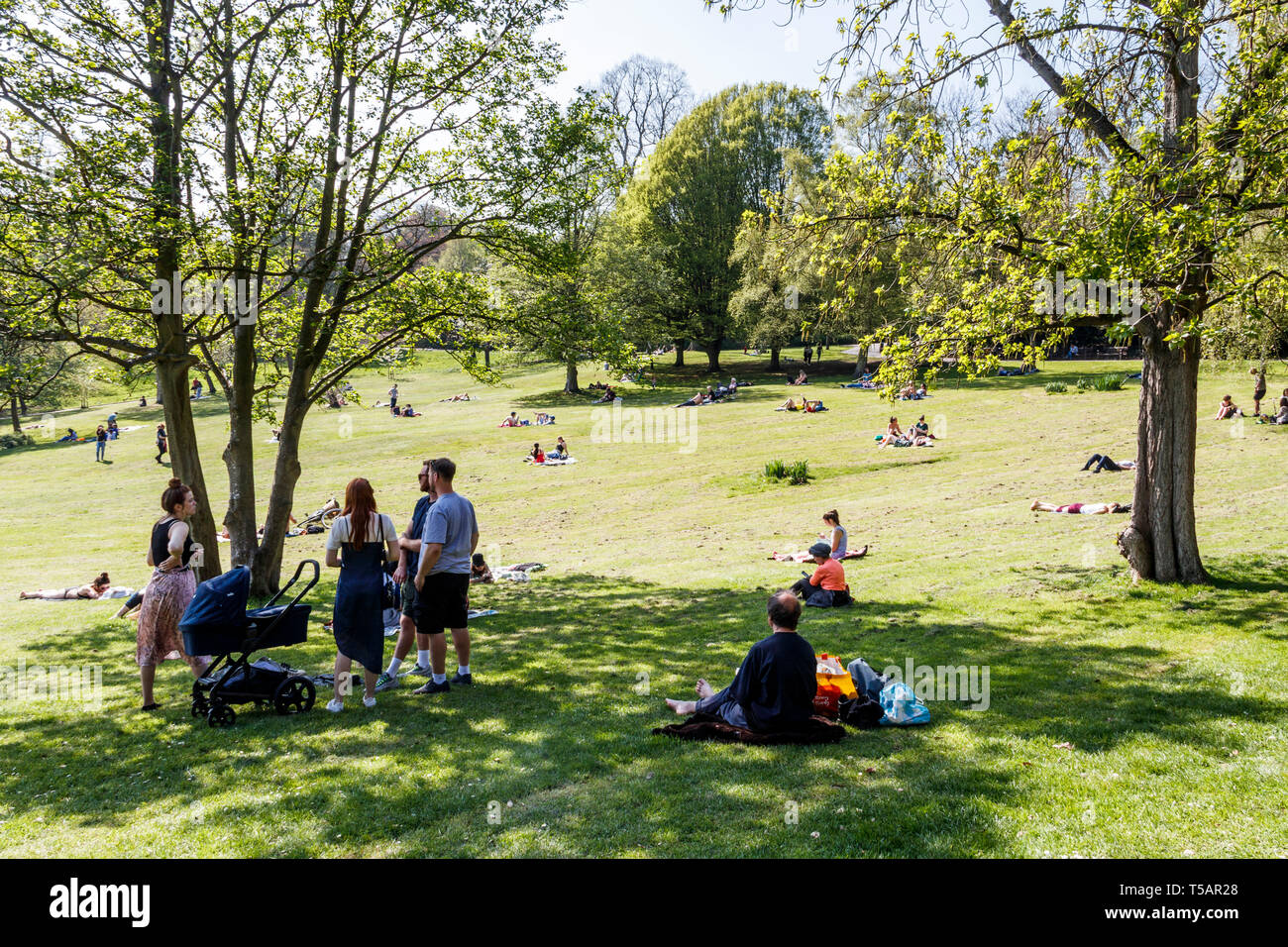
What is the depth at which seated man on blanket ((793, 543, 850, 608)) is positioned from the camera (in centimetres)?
1274

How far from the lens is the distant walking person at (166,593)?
28.2 ft

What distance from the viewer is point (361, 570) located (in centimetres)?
802

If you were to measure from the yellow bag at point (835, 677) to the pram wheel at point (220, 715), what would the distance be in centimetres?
578

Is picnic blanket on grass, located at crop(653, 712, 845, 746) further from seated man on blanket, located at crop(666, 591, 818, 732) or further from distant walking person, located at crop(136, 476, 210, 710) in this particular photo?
distant walking person, located at crop(136, 476, 210, 710)

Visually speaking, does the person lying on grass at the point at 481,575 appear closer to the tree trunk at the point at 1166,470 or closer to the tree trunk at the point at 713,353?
the tree trunk at the point at 1166,470

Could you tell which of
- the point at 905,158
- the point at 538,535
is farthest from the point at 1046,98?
the point at 538,535

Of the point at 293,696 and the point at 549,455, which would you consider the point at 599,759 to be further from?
the point at 549,455

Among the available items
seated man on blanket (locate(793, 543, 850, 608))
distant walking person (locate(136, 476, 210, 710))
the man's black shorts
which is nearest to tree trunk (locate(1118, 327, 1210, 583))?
seated man on blanket (locate(793, 543, 850, 608))

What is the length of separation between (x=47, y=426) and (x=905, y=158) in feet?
194

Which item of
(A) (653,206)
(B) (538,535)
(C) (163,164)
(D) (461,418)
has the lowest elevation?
(B) (538,535)

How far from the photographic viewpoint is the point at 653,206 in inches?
2375

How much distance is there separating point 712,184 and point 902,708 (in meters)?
56.9

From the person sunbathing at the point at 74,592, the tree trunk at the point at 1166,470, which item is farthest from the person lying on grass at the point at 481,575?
the tree trunk at the point at 1166,470
